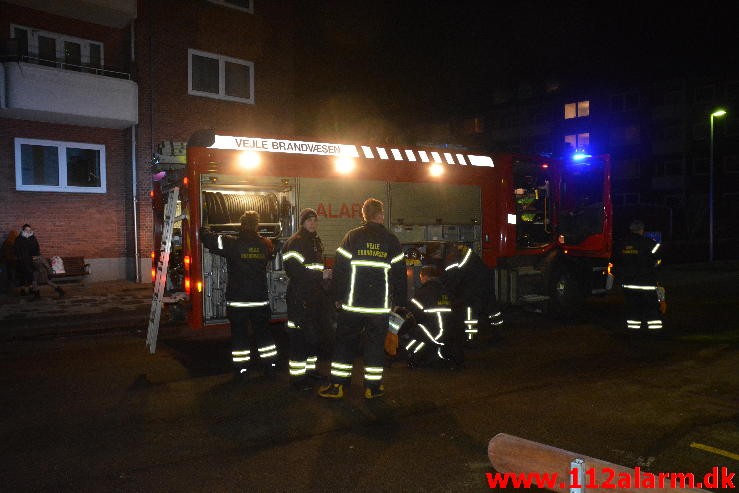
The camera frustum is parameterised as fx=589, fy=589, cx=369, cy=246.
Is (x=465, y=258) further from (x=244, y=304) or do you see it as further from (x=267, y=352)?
(x=244, y=304)

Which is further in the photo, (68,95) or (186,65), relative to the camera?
(186,65)

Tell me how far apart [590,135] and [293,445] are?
47609 mm

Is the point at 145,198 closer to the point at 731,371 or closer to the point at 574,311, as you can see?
the point at 574,311

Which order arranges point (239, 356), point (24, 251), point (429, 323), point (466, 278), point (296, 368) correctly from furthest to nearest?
point (24, 251) < point (466, 278) < point (429, 323) < point (239, 356) < point (296, 368)

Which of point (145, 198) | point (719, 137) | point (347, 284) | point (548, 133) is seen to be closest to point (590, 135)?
point (548, 133)

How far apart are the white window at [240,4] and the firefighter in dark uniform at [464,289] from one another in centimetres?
1372

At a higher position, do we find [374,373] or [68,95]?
[68,95]

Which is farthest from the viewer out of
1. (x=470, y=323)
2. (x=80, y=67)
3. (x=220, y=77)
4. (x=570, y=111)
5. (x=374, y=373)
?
(x=570, y=111)

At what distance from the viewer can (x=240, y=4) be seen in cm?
1822

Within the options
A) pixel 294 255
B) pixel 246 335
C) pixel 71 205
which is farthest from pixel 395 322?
pixel 71 205

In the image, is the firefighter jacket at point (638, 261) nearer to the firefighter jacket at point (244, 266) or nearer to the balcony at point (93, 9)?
the firefighter jacket at point (244, 266)

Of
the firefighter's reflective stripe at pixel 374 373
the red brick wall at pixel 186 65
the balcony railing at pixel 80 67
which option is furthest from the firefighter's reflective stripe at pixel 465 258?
the balcony railing at pixel 80 67

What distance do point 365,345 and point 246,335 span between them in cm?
139

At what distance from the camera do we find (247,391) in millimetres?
5746
